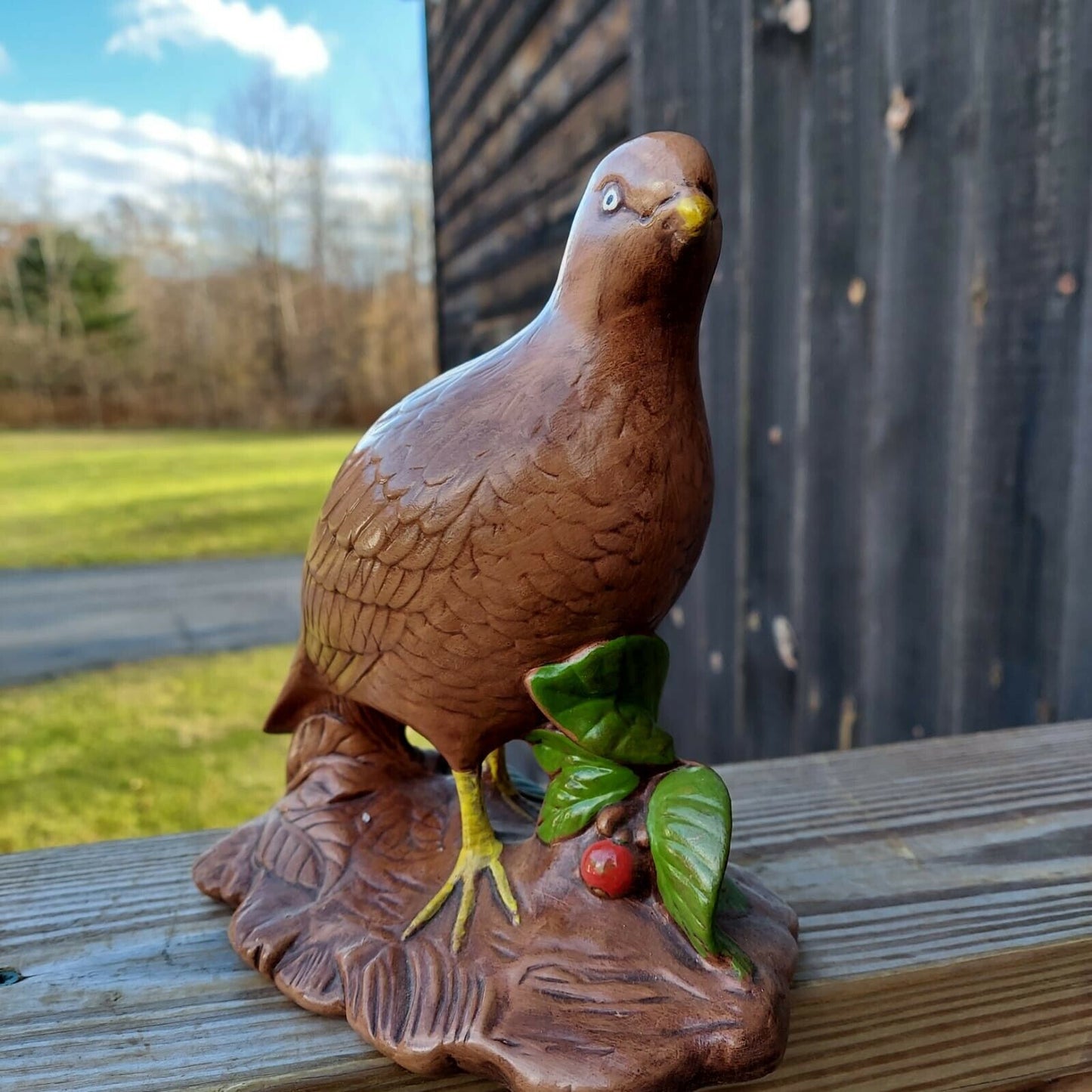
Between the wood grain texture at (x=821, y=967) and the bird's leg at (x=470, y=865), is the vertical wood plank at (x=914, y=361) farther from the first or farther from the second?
the bird's leg at (x=470, y=865)

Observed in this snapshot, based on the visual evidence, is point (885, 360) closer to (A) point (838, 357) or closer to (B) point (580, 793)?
(A) point (838, 357)

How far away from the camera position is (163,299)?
70.1 ft

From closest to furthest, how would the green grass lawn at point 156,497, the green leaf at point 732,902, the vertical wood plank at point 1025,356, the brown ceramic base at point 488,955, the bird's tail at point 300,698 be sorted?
the brown ceramic base at point 488,955
the green leaf at point 732,902
the bird's tail at point 300,698
the vertical wood plank at point 1025,356
the green grass lawn at point 156,497

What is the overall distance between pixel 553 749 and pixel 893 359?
1.16m

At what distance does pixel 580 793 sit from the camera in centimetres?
74

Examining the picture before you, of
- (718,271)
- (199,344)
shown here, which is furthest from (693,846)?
(199,344)

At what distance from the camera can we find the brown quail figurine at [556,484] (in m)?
0.67

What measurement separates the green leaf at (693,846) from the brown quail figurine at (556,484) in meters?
0.13

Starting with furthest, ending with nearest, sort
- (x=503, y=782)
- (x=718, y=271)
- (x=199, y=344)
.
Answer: (x=199, y=344)
(x=718, y=271)
(x=503, y=782)

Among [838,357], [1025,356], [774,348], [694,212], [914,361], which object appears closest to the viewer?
[694,212]

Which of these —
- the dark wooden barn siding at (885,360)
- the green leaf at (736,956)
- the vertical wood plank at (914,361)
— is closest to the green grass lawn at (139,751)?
the dark wooden barn siding at (885,360)

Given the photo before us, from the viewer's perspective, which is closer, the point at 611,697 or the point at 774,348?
the point at 611,697

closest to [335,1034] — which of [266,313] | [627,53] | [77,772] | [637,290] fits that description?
[637,290]

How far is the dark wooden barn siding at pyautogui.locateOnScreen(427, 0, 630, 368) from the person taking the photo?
2.65 m
